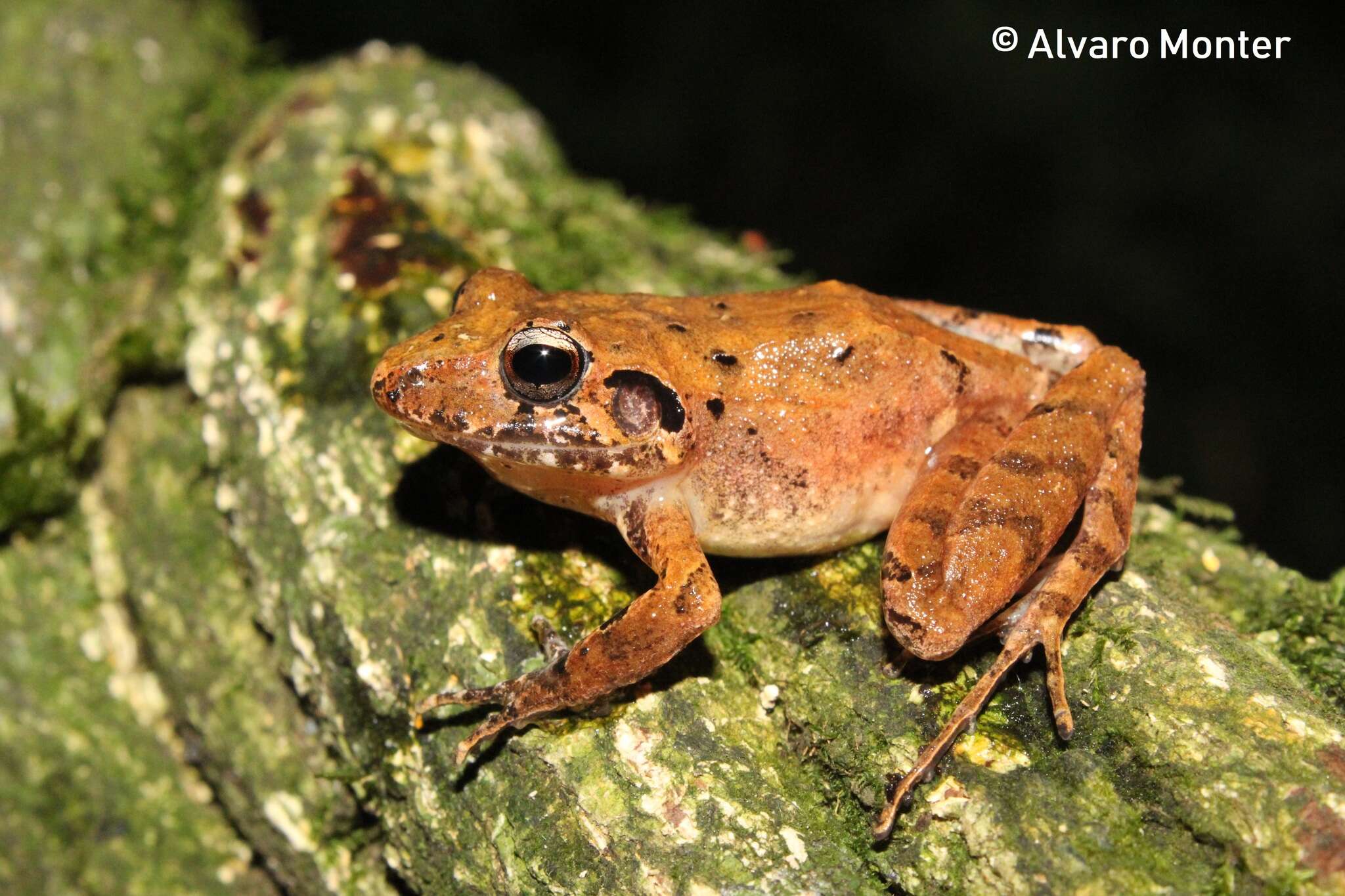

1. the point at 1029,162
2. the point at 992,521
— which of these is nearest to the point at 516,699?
the point at 992,521

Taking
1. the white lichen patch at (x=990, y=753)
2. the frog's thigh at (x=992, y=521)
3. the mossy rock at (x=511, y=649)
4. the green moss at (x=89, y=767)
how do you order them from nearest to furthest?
the mossy rock at (x=511, y=649), the white lichen patch at (x=990, y=753), the frog's thigh at (x=992, y=521), the green moss at (x=89, y=767)

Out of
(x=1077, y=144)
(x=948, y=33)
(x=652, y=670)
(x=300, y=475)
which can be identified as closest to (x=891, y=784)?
(x=652, y=670)

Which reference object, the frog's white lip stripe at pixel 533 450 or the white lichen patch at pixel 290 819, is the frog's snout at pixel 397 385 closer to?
the frog's white lip stripe at pixel 533 450

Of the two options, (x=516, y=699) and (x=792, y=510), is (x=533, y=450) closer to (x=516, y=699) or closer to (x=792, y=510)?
(x=516, y=699)

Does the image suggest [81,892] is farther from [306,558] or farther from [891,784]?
[891,784]

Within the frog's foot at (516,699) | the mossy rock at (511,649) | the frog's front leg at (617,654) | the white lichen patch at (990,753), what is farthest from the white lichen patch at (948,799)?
the frog's foot at (516,699)

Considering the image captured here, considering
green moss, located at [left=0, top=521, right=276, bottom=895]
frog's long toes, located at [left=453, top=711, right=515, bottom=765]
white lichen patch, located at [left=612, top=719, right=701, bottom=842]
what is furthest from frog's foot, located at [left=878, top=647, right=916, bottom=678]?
green moss, located at [left=0, top=521, right=276, bottom=895]

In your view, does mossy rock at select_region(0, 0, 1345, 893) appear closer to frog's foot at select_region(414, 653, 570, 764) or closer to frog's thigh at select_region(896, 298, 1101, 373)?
frog's foot at select_region(414, 653, 570, 764)
